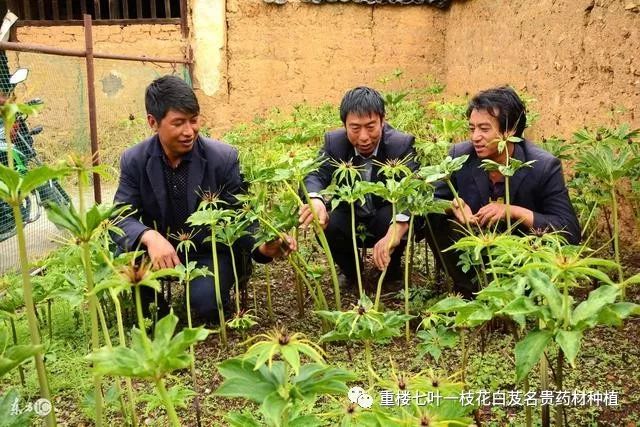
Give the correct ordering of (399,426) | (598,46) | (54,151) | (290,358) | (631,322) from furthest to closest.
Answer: (54,151)
(598,46)
(631,322)
(399,426)
(290,358)

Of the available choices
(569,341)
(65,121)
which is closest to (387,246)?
(569,341)

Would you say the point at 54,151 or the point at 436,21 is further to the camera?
the point at 436,21

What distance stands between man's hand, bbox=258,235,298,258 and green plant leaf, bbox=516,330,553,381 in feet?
5.27

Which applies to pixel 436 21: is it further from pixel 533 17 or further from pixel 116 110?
pixel 116 110

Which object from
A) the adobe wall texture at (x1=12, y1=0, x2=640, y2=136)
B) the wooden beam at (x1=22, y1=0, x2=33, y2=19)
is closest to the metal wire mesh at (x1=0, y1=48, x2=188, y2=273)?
the adobe wall texture at (x1=12, y1=0, x2=640, y2=136)

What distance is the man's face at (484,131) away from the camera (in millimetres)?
2900

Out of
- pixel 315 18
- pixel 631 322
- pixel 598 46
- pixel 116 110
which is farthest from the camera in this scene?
pixel 315 18

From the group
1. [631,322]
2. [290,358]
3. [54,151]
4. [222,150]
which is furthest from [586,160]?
[54,151]

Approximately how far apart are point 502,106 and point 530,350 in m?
1.82

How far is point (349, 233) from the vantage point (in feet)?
12.1

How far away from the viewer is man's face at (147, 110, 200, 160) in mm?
3047

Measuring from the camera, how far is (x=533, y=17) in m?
5.27

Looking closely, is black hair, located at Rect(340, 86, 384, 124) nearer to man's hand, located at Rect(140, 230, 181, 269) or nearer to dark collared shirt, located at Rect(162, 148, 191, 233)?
dark collared shirt, located at Rect(162, 148, 191, 233)

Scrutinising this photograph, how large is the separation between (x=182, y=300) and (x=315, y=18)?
5723mm
